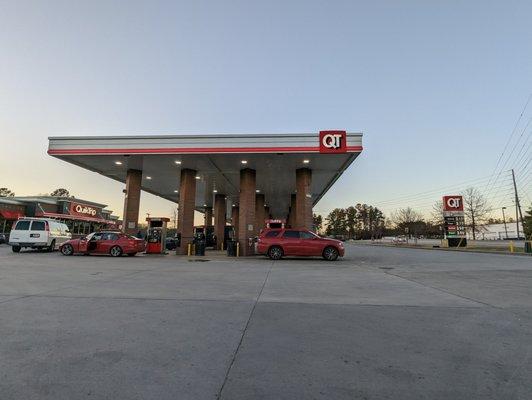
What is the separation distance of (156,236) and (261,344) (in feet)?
68.7

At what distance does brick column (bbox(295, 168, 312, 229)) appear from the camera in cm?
2322

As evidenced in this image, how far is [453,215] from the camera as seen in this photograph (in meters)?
38.1

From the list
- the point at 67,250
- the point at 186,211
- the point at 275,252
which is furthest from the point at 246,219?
the point at 67,250

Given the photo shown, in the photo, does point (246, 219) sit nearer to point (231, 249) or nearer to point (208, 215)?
point (231, 249)

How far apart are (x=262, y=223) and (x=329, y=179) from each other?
12.0 meters

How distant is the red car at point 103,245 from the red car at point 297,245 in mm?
7990

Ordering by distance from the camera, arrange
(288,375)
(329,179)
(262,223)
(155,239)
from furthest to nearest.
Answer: (262,223)
(329,179)
(155,239)
(288,375)

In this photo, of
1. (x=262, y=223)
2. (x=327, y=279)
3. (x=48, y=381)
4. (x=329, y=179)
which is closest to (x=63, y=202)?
(x=262, y=223)

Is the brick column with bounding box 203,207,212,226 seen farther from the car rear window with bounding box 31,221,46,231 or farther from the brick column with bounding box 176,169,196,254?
the car rear window with bounding box 31,221,46,231

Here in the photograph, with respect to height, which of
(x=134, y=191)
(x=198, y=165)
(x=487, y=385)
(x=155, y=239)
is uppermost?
(x=198, y=165)

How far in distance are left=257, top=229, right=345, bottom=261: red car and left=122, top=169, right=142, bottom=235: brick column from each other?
10.7 metres

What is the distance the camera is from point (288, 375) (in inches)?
127

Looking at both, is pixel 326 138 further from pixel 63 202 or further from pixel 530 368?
pixel 63 202

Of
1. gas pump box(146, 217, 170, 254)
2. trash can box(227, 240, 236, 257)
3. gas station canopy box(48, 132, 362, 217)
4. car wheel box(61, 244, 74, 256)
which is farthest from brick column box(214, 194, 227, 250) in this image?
car wheel box(61, 244, 74, 256)
